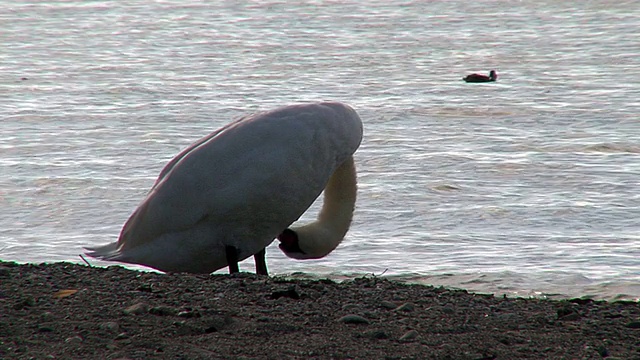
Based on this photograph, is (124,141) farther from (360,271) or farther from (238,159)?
(238,159)

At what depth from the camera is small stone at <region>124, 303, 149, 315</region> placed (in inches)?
216

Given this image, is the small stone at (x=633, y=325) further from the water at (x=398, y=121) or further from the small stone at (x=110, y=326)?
the small stone at (x=110, y=326)

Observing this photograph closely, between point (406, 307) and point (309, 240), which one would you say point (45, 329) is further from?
point (309, 240)

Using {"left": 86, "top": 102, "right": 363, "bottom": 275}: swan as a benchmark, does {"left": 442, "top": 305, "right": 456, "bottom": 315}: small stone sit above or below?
below

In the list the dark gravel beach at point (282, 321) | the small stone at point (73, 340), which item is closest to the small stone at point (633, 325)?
the dark gravel beach at point (282, 321)

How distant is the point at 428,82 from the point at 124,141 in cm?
558

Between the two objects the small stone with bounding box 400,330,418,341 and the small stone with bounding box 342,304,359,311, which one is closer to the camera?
the small stone with bounding box 400,330,418,341

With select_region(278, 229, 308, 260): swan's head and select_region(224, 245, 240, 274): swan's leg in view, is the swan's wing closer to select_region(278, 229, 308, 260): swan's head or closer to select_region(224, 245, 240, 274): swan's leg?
select_region(224, 245, 240, 274): swan's leg

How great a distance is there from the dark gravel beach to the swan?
0.21m

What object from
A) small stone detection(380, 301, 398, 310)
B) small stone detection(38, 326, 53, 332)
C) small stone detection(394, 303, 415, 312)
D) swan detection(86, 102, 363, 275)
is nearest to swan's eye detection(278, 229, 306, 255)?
swan detection(86, 102, 363, 275)

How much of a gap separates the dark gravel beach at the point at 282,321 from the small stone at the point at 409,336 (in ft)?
0.03

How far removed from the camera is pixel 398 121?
13.7m

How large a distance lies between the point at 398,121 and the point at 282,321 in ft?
28.0

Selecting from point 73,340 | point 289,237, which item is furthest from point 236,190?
point 73,340
